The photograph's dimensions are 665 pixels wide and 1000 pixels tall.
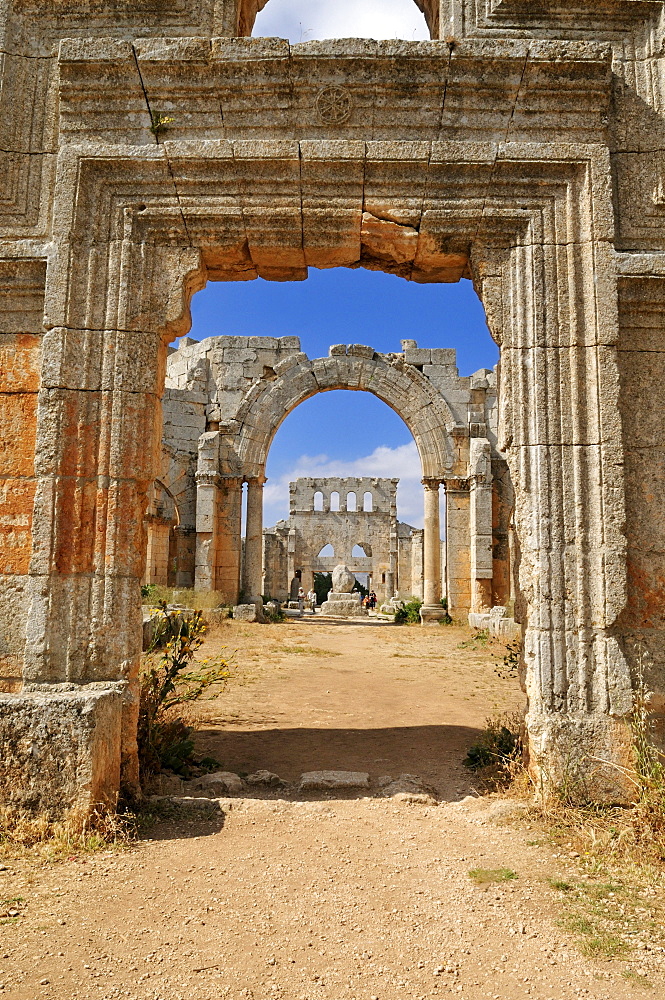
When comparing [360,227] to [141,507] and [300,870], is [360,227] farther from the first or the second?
[300,870]

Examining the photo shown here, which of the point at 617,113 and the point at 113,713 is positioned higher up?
the point at 617,113

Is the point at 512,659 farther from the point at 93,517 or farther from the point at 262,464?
the point at 262,464

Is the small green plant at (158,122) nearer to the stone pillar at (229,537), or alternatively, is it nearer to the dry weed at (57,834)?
the dry weed at (57,834)

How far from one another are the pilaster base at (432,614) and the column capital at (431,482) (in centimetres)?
303

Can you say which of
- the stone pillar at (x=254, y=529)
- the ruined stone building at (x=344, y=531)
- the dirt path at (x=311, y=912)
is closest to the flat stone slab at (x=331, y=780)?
the dirt path at (x=311, y=912)

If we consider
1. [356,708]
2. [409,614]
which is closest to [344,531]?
[409,614]

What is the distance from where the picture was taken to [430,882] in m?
3.11

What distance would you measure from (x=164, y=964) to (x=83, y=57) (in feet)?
16.3

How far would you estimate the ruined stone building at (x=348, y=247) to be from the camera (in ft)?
12.7

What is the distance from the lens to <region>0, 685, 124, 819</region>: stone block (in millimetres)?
3398

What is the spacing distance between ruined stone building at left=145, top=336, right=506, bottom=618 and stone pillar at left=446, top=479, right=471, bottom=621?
0.08ft

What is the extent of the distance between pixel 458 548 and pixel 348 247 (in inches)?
495

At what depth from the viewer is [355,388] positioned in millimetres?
16953

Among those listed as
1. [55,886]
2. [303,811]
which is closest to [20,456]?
[55,886]
